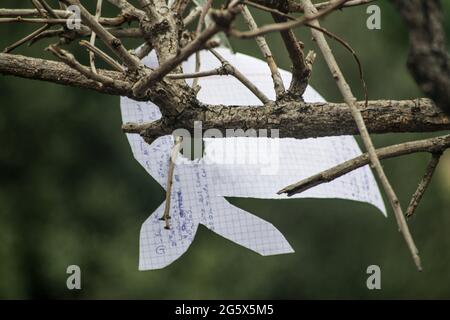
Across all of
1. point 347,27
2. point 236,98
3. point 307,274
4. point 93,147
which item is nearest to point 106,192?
point 93,147

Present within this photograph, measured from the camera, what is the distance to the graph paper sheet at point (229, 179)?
70 centimetres

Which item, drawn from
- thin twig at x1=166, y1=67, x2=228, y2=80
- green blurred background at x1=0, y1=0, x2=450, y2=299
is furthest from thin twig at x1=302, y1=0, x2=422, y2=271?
green blurred background at x1=0, y1=0, x2=450, y2=299

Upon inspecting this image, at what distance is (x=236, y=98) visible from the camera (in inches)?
30.8

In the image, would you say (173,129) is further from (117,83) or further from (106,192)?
(106,192)

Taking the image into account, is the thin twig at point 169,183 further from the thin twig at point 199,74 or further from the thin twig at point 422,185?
the thin twig at point 422,185

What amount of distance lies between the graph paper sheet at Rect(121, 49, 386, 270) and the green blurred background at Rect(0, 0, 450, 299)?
151 cm

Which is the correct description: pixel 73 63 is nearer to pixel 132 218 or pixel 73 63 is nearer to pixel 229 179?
pixel 229 179

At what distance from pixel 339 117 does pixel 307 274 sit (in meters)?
1.88

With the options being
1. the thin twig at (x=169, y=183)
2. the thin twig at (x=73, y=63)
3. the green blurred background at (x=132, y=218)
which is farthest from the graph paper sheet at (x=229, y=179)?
the green blurred background at (x=132, y=218)

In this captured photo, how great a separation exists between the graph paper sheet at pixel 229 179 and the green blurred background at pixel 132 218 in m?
1.51

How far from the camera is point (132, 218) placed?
2387 mm

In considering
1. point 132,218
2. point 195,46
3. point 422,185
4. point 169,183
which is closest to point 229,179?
point 169,183

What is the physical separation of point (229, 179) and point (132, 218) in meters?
1.69

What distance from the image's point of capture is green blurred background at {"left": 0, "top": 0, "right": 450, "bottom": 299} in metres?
2.31
